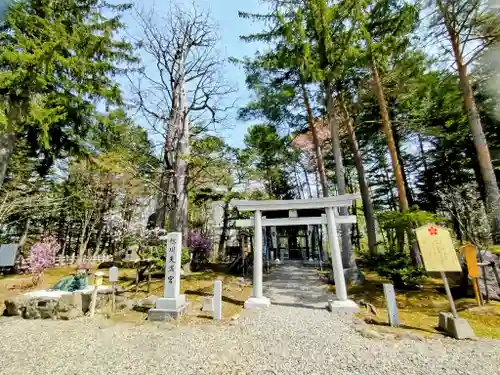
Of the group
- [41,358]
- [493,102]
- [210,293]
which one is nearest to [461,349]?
[210,293]

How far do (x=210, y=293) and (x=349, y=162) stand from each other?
466 inches

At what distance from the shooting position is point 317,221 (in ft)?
20.0

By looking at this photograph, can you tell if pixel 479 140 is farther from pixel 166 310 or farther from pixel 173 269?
pixel 166 310

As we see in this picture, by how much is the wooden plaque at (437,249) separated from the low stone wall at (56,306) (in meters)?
6.10

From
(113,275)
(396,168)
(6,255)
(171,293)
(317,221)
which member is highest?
(396,168)

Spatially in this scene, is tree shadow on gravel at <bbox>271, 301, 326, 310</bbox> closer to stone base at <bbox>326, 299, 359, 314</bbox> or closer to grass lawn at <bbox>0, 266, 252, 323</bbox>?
stone base at <bbox>326, 299, 359, 314</bbox>

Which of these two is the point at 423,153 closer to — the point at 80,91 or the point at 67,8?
the point at 80,91

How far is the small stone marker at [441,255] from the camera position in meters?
3.92

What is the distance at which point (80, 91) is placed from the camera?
302 inches

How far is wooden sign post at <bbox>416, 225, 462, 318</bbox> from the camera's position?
13.3ft

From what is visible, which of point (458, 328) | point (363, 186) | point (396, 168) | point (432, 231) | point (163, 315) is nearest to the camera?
point (458, 328)

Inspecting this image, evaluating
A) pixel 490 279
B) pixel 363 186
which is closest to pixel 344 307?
pixel 490 279

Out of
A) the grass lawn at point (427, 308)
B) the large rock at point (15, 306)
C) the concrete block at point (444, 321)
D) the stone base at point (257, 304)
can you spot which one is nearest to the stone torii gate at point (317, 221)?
the stone base at point (257, 304)

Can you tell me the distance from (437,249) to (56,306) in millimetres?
7581
